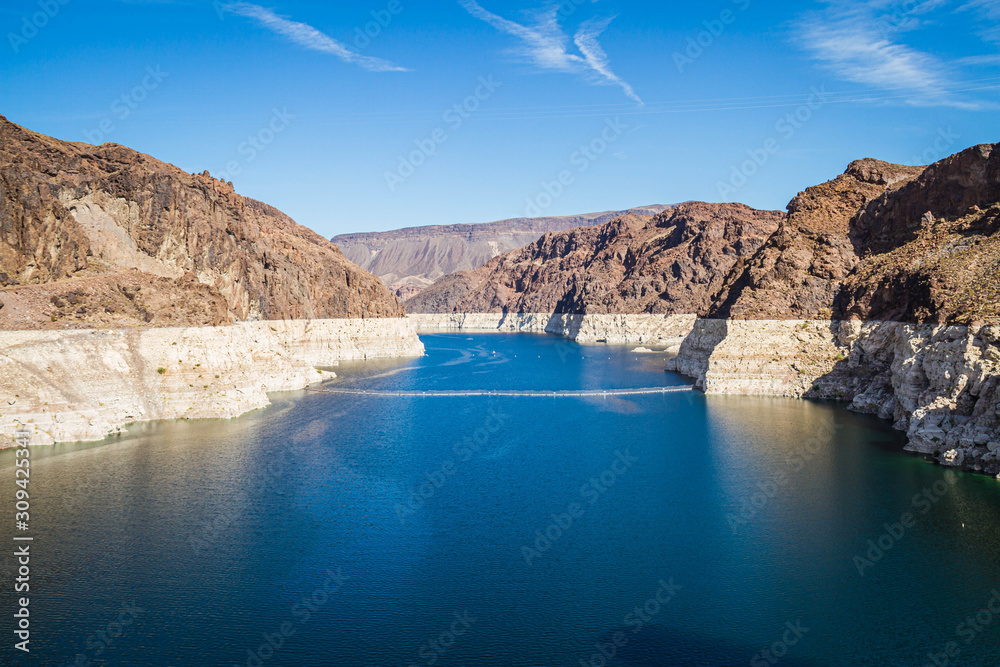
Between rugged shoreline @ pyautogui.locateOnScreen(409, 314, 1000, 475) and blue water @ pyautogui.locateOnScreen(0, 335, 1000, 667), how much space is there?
242 cm

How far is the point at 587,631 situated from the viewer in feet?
73.1

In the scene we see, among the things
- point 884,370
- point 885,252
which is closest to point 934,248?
point 884,370

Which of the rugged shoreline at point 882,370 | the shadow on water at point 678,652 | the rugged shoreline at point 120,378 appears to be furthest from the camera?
the rugged shoreline at point 120,378

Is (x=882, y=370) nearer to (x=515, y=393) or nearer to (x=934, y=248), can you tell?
(x=934, y=248)

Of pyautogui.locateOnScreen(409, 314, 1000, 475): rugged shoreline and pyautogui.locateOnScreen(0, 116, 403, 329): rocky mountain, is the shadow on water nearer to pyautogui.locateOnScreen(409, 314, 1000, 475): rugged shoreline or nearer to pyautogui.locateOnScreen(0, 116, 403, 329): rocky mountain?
pyautogui.locateOnScreen(409, 314, 1000, 475): rugged shoreline

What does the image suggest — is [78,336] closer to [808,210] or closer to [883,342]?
[883,342]

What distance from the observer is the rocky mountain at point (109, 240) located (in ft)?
175

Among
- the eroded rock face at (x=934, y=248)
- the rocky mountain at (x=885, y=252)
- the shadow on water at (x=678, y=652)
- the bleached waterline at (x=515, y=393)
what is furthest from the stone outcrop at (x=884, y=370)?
the shadow on water at (x=678, y=652)

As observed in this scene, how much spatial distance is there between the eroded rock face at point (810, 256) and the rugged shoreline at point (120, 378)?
4974cm

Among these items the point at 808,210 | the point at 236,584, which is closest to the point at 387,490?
the point at 236,584

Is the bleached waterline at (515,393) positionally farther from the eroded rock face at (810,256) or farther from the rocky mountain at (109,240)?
the rocky mountain at (109,240)

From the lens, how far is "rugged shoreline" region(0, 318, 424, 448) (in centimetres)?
4575

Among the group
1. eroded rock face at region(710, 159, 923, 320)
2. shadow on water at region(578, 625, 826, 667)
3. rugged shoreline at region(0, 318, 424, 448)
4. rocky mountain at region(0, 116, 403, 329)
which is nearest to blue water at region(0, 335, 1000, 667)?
shadow on water at region(578, 625, 826, 667)

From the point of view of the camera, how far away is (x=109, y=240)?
65375 mm
